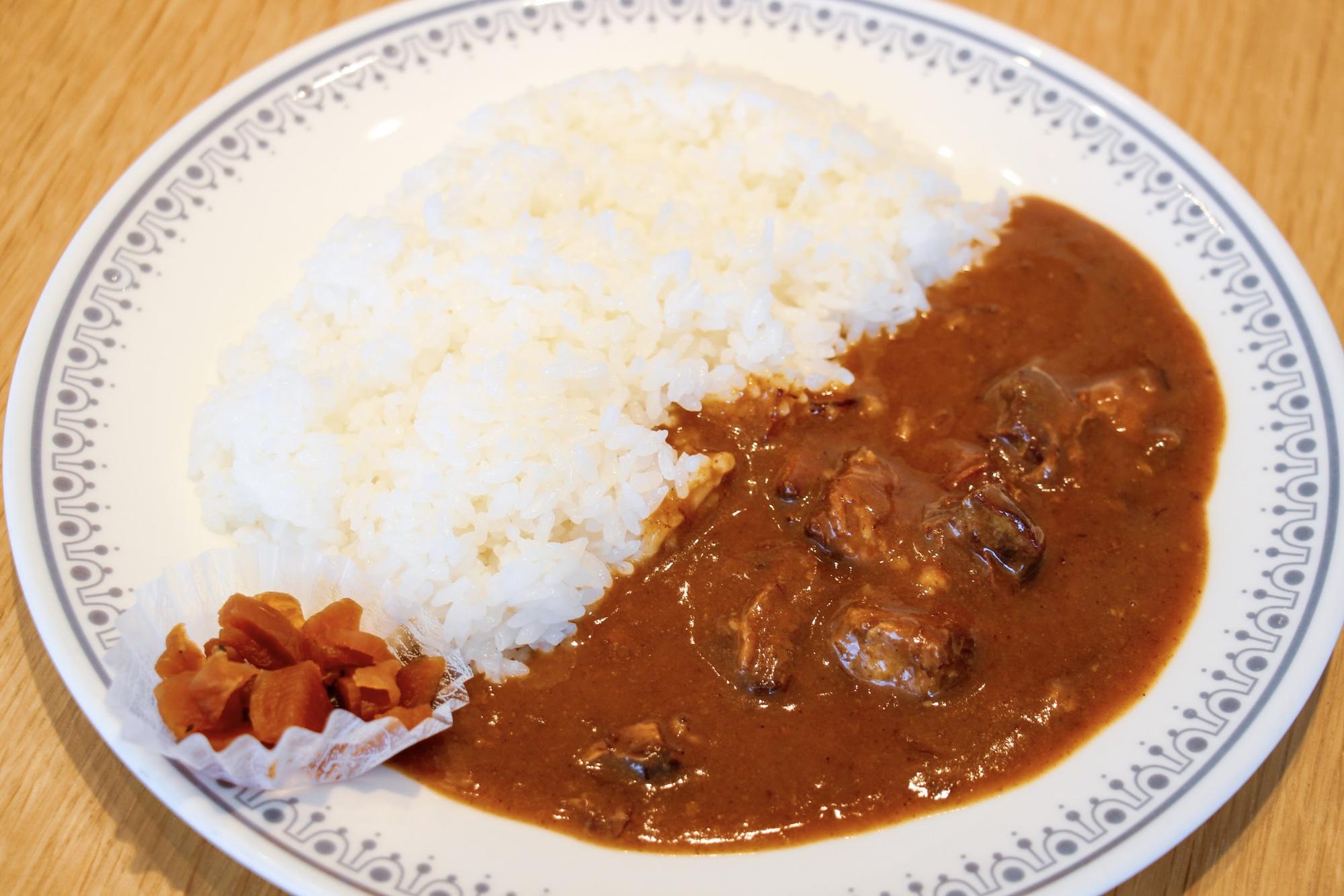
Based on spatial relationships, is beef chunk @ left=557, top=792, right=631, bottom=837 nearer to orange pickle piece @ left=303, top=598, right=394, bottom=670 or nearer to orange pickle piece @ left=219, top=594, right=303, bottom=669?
orange pickle piece @ left=303, top=598, right=394, bottom=670

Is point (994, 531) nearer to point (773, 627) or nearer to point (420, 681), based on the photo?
point (773, 627)

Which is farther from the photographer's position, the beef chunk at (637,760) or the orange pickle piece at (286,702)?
the beef chunk at (637,760)

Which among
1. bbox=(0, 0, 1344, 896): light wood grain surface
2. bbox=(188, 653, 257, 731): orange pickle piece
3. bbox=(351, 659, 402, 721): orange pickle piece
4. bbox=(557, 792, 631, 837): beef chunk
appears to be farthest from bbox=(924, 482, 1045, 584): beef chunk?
bbox=(188, 653, 257, 731): orange pickle piece

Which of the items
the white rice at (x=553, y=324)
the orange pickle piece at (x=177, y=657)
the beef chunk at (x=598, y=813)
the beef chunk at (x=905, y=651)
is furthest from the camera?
the white rice at (x=553, y=324)

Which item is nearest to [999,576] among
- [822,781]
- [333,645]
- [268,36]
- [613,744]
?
[822,781]

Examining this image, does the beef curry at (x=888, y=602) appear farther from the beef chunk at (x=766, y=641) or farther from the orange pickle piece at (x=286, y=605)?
the orange pickle piece at (x=286, y=605)

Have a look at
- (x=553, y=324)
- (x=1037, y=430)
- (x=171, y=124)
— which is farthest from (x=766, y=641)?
(x=171, y=124)

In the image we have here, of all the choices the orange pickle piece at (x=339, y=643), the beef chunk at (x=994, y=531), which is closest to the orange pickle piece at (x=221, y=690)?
the orange pickle piece at (x=339, y=643)
